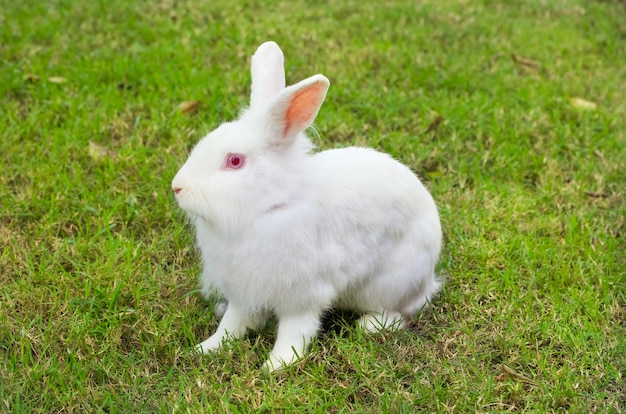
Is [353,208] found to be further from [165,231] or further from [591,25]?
[591,25]

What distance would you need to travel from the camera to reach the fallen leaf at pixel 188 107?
14.4 ft

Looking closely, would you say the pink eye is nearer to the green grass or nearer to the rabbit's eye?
the rabbit's eye

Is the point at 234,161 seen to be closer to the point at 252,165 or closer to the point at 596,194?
the point at 252,165

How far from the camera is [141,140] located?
4.08 metres

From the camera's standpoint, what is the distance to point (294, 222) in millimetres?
2564

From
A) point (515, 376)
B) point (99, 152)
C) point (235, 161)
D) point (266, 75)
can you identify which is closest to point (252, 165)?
point (235, 161)

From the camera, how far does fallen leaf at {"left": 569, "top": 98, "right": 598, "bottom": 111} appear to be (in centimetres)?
486

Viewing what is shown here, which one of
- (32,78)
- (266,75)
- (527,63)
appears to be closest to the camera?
(266,75)

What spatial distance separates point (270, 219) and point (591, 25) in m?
4.92

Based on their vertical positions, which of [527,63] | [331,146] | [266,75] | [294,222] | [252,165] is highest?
[266,75]

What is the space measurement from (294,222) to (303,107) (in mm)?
379

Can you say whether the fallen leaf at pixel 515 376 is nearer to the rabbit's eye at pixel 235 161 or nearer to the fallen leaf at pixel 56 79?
the rabbit's eye at pixel 235 161

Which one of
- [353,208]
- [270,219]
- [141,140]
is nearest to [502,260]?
[353,208]

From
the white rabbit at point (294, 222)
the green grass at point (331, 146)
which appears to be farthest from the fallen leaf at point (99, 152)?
the white rabbit at point (294, 222)
